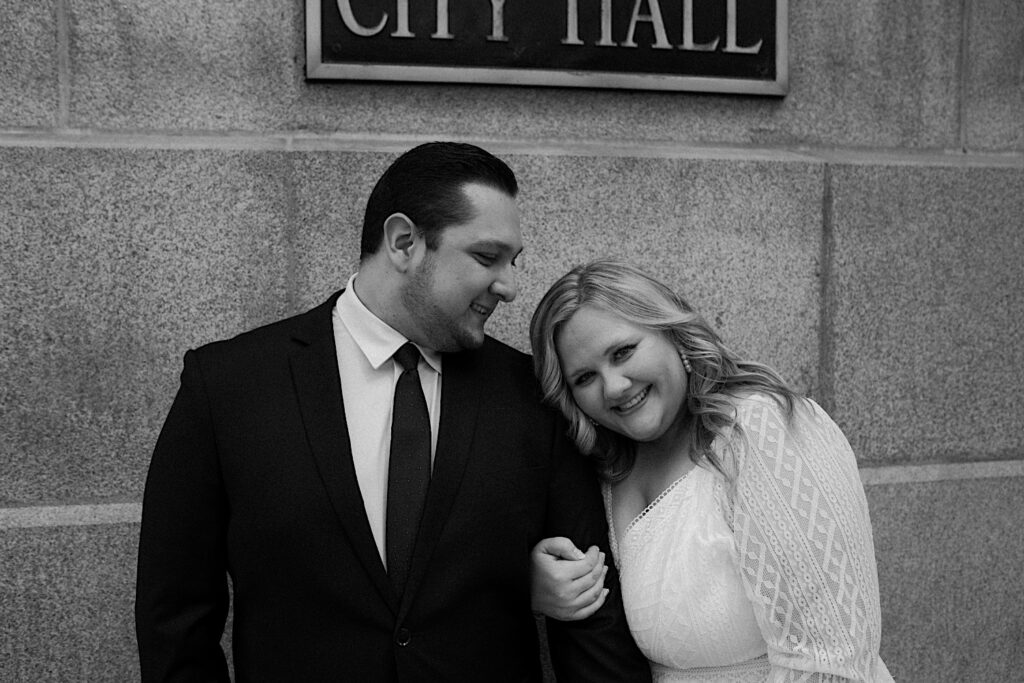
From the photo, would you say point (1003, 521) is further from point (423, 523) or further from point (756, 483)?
point (423, 523)

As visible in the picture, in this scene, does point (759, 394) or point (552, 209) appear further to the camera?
point (552, 209)

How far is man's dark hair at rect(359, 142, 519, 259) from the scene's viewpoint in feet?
8.78

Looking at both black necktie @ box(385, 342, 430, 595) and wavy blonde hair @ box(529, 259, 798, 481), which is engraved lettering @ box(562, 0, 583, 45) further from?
black necktie @ box(385, 342, 430, 595)

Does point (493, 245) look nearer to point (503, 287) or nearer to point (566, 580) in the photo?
point (503, 287)

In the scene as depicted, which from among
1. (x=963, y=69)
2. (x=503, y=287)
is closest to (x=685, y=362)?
(x=503, y=287)

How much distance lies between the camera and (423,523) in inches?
99.9

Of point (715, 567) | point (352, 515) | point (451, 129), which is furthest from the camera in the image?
point (451, 129)

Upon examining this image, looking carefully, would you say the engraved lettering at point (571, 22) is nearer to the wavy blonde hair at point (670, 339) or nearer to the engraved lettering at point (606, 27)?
the engraved lettering at point (606, 27)

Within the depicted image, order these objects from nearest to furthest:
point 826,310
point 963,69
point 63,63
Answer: point 63,63 → point 826,310 → point 963,69

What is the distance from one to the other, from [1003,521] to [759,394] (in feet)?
6.05

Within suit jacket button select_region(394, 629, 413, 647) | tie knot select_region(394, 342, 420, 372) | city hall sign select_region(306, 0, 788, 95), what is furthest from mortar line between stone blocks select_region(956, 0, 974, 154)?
suit jacket button select_region(394, 629, 413, 647)

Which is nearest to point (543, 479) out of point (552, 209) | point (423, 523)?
point (423, 523)

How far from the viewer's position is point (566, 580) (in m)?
2.68

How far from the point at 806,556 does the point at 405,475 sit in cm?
98
